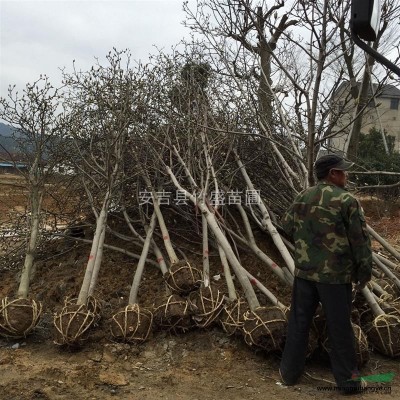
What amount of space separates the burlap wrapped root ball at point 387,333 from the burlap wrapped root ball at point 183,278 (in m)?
1.88

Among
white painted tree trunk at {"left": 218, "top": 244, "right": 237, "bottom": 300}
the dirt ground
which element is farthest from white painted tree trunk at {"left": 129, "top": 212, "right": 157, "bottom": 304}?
white painted tree trunk at {"left": 218, "top": 244, "right": 237, "bottom": 300}

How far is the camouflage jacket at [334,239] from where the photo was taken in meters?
3.30

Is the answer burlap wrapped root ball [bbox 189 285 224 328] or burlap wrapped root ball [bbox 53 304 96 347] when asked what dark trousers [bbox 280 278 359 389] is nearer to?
burlap wrapped root ball [bbox 189 285 224 328]

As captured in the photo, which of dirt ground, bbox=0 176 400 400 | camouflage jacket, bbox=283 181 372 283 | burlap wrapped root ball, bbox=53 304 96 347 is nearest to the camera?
camouflage jacket, bbox=283 181 372 283

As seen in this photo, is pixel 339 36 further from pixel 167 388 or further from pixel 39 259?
pixel 39 259

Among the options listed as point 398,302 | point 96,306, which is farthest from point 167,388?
point 398,302

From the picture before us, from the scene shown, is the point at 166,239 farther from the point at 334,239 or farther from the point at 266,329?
the point at 334,239

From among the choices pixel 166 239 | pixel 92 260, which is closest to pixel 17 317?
pixel 92 260

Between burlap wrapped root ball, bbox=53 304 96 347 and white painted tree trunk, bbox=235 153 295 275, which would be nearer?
burlap wrapped root ball, bbox=53 304 96 347

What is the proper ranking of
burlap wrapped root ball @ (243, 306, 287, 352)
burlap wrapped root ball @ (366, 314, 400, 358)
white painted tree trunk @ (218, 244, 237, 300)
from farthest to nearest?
white painted tree trunk @ (218, 244, 237, 300), burlap wrapped root ball @ (366, 314, 400, 358), burlap wrapped root ball @ (243, 306, 287, 352)

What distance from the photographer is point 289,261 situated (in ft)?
16.2

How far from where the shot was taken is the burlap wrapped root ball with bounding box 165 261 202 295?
4.95 metres

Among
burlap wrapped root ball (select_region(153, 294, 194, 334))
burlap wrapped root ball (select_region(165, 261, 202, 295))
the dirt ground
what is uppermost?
burlap wrapped root ball (select_region(165, 261, 202, 295))

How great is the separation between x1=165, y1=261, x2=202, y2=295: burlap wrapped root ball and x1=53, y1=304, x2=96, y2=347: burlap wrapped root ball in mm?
985
